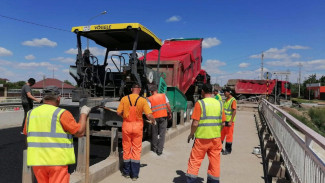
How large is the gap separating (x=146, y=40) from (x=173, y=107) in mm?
2446

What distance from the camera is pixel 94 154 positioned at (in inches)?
219

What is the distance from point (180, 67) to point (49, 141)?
6.85 meters

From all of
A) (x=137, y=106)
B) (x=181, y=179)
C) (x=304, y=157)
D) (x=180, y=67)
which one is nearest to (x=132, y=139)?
(x=137, y=106)

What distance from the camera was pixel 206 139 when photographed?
3637 mm

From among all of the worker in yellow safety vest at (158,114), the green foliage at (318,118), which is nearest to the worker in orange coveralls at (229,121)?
the worker in yellow safety vest at (158,114)

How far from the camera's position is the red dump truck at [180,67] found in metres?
8.47

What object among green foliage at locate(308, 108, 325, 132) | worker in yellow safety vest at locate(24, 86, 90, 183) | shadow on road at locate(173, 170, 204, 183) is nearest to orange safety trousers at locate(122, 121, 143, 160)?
shadow on road at locate(173, 170, 204, 183)

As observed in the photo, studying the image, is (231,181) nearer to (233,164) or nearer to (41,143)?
(233,164)

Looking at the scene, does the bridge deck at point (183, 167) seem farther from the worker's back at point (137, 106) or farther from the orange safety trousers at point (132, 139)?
the worker's back at point (137, 106)

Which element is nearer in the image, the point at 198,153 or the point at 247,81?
the point at 198,153

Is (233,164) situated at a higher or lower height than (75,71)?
lower

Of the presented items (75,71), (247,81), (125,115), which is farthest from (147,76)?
(247,81)

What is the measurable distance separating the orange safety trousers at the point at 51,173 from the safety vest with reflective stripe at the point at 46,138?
53mm

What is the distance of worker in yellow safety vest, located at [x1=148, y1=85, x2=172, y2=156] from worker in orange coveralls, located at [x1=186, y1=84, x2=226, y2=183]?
1.84 m
